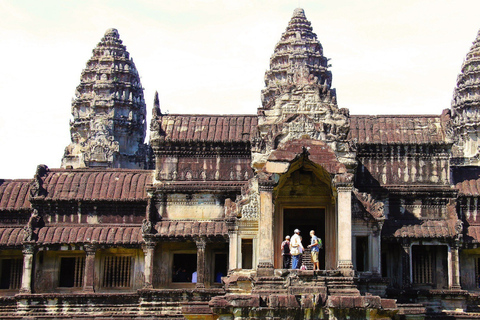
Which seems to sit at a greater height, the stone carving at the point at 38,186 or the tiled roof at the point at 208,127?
the tiled roof at the point at 208,127

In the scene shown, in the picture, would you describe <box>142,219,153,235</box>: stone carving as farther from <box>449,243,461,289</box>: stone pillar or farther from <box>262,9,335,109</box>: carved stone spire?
<box>262,9,335,109</box>: carved stone spire

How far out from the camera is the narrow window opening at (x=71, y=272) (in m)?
30.4

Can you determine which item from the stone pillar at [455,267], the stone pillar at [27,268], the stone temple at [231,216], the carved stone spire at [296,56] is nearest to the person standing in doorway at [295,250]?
the stone temple at [231,216]

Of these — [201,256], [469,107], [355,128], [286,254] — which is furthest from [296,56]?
[286,254]

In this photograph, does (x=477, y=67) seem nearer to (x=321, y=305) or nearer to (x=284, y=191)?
(x=284, y=191)

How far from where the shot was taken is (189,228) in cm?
2933

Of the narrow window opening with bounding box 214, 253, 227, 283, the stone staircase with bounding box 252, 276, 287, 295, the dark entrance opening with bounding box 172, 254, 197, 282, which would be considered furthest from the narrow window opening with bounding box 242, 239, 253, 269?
the dark entrance opening with bounding box 172, 254, 197, 282

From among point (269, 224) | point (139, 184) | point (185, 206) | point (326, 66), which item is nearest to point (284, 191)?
point (269, 224)

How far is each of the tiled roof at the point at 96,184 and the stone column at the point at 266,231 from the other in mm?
8222

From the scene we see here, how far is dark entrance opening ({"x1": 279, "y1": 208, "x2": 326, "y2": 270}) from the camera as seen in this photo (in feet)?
89.9

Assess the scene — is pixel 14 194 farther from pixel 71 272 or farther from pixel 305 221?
pixel 305 221

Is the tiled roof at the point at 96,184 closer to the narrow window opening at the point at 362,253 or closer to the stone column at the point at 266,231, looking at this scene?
the stone column at the point at 266,231

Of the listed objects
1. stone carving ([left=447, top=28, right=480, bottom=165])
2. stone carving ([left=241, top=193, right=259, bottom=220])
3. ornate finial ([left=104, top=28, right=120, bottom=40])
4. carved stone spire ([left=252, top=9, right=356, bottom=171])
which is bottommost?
stone carving ([left=241, top=193, right=259, bottom=220])

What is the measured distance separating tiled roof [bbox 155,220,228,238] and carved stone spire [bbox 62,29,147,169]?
1185 inches
